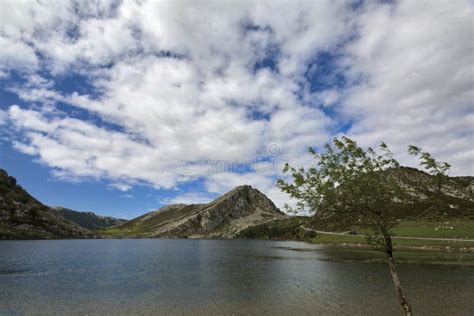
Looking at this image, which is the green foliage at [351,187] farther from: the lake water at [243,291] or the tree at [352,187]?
the lake water at [243,291]

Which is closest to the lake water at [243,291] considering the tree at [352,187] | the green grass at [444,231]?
the tree at [352,187]

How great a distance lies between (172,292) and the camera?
52.9 meters

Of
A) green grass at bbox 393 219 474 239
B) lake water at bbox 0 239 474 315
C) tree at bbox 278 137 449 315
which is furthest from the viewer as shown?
green grass at bbox 393 219 474 239

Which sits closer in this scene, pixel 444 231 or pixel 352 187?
pixel 352 187

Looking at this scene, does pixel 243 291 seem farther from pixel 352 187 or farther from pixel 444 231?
pixel 444 231

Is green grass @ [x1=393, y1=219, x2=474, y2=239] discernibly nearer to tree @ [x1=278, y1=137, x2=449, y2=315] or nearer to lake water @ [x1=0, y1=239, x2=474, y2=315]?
lake water @ [x1=0, y1=239, x2=474, y2=315]

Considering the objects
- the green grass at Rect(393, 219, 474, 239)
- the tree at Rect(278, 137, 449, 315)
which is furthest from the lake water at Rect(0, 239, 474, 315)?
the green grass at Rect(393, 219, 474, 239)

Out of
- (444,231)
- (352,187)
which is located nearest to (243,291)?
(352,187)

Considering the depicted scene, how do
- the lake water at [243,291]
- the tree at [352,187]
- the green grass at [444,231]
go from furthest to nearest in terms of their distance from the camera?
the green grass at [444,231]
the lake water at [243,291]
the tree at [352,187]

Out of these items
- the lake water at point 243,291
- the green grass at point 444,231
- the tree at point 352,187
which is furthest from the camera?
the green grass at point 444,231

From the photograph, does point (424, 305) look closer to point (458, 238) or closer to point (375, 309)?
point (375, 309)

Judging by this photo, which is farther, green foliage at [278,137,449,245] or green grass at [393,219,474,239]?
green grass at [393,219,474,239]

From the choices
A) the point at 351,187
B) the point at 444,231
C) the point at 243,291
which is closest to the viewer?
the point at 351,187

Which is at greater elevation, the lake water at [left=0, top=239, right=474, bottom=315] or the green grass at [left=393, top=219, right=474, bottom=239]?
the green grass at [left=393, top=219, right=474, bottom=239]
